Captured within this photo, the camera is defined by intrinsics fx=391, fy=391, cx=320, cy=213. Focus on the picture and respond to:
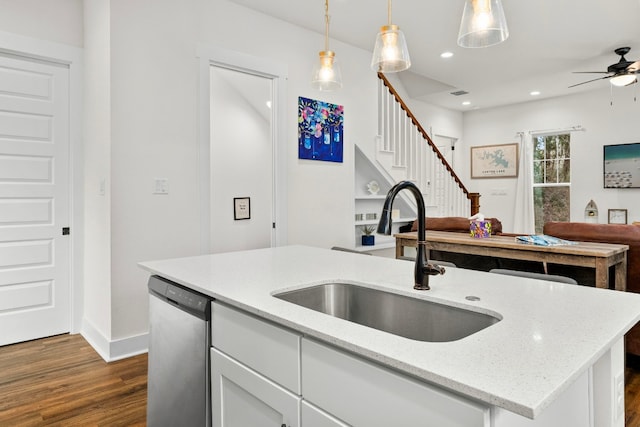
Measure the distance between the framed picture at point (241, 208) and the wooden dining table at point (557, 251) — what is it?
237 cm

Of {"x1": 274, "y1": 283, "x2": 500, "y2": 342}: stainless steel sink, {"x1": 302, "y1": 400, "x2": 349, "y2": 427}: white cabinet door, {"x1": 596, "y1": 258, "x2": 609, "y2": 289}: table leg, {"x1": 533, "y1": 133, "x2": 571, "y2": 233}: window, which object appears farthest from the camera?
{"x1": 533, "y1": 133, "x2": 571, "y2": 233}: window

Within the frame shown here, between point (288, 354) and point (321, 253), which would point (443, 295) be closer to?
point (288, 354)

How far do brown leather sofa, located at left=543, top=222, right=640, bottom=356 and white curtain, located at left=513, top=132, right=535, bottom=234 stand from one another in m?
4.15

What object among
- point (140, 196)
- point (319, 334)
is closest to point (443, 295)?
point (319, 334)

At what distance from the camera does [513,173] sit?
7.04 m

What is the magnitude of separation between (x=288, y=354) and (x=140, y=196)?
2253 millimetres

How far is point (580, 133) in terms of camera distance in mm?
6266

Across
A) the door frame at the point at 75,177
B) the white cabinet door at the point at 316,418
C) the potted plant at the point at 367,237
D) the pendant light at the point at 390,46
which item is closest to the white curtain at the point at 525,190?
the potted plant at the point at 367,237

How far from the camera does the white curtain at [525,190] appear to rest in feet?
22.2

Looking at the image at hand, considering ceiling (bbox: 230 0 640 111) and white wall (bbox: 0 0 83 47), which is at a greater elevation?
ceiling (bbox: 230 0 640 111)

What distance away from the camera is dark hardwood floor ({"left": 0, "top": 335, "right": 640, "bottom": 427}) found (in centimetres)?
203

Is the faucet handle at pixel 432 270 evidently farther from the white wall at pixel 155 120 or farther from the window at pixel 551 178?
the window at pixel 551 178

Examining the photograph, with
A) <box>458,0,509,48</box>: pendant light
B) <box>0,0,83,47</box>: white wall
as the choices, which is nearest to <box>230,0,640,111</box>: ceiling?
<box>0,0,83,47</box>: white wall

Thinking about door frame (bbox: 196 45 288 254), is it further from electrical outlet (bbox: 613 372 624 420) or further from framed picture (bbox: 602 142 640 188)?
framed picture (bbox: 602 142 640 188)
